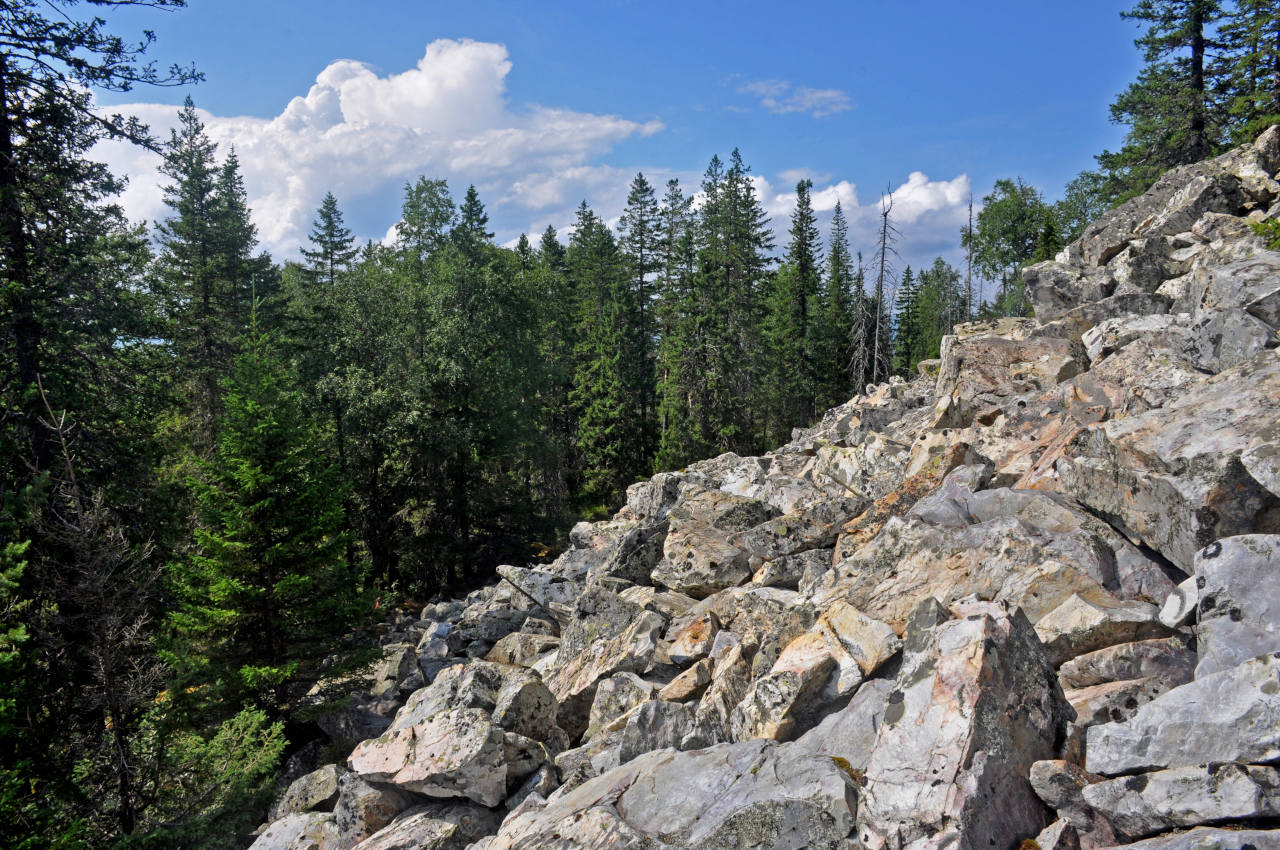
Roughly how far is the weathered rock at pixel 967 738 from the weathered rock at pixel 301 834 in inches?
276

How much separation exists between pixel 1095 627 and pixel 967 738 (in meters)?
2.27

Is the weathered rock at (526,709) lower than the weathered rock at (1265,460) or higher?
lower

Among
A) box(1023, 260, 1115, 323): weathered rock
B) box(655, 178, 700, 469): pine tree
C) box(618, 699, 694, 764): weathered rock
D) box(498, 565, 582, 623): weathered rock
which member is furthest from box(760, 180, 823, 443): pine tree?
box(618, 699, 694, 764): weathered rock

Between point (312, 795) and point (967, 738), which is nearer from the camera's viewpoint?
point (967, 738)

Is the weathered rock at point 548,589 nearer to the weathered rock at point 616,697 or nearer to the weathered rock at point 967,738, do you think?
the weathered rock at point 616,697

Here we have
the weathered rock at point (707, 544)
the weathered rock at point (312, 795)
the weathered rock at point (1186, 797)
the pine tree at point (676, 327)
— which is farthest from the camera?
the pine tree at point (676, 327)

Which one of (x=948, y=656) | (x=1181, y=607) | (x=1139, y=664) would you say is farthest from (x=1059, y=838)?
(x=1181, y=607)

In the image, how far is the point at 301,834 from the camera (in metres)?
9.29

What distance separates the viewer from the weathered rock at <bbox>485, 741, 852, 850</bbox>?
17.3ft

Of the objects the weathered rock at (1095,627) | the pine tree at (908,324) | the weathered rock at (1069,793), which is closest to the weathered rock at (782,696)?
the weathered rock at (1095,627)

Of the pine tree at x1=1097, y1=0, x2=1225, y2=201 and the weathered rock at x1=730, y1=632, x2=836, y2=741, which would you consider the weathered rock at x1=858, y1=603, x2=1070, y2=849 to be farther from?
the pine tree at x1=1097, y1=0, x2=1225, y2=201

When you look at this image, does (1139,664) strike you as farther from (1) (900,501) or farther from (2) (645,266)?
(2) (645,266)

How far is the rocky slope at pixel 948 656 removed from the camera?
4.76 meters

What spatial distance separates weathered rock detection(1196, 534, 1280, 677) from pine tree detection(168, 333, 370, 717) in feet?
46.6
